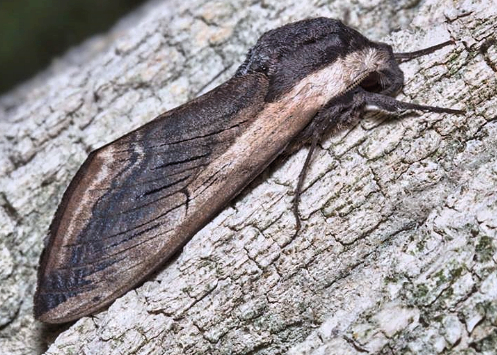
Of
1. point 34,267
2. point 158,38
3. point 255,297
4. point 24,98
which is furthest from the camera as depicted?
point 24,98

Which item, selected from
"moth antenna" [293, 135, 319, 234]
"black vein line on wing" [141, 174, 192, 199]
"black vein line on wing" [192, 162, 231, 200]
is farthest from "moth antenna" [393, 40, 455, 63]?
"black vein line on wing" [141, 174, 192, 199]

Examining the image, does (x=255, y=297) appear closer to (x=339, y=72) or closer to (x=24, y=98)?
(x=339, y=72)

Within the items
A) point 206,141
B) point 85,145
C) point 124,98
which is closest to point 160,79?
point 124,98

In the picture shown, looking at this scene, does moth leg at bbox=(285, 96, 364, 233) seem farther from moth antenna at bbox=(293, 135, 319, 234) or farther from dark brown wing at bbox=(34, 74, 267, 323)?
dark brown wing at bbox=(34, 74, 267, 323)

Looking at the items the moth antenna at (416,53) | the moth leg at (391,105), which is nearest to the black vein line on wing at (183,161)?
the moth leg at (391,105)

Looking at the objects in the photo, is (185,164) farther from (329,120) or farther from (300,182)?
(329,120)

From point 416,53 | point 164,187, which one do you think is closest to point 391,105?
point 416,53
